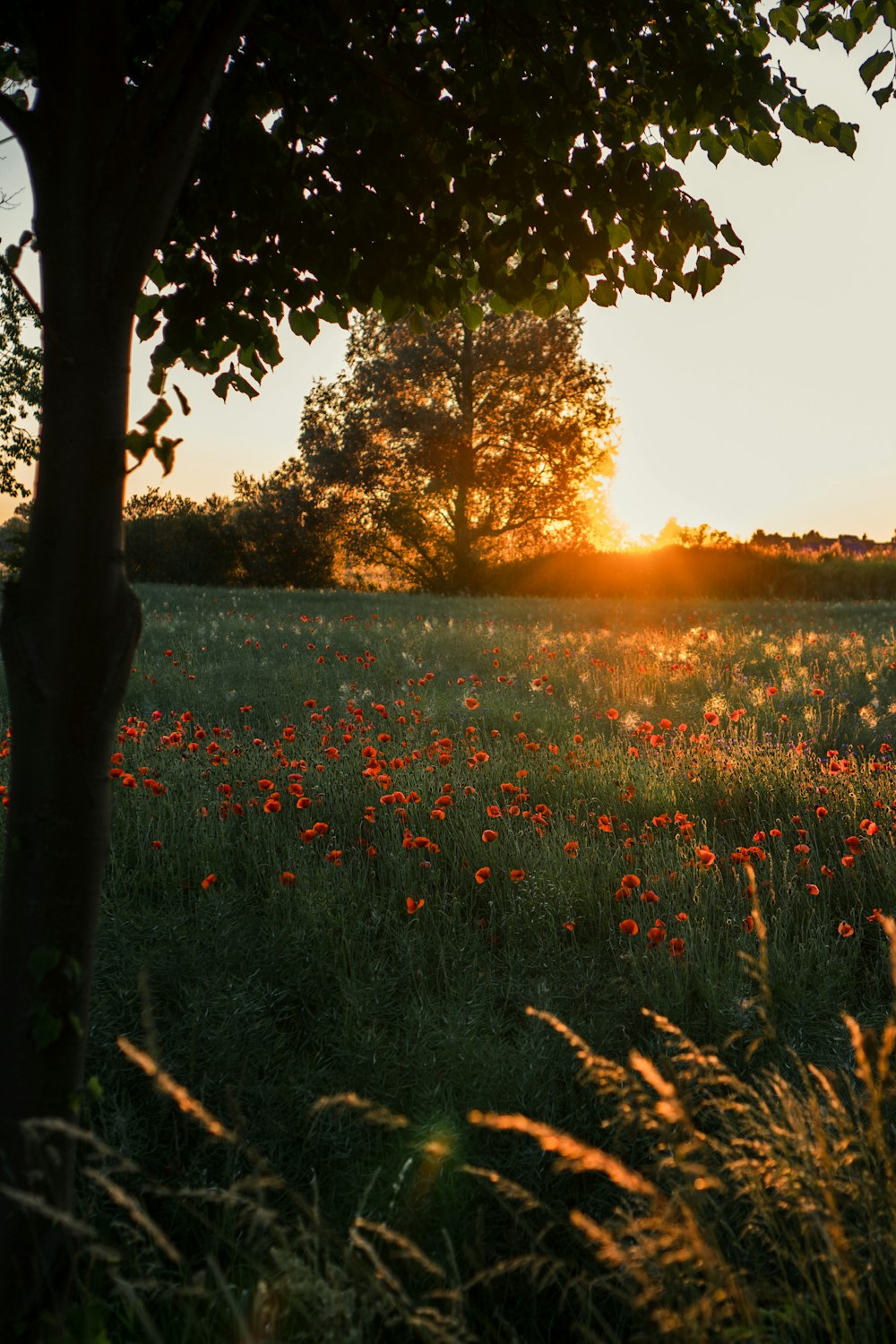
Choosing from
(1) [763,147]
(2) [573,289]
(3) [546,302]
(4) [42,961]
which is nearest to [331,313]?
(3) [546,302]

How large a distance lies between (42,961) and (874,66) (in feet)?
12.6

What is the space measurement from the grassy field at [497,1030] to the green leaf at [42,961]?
27 centimetres

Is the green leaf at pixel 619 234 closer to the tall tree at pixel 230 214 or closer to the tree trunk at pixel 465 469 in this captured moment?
the tall tree at pixel 230 214

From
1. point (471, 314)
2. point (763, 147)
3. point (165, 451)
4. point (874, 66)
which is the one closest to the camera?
point (165, 451)

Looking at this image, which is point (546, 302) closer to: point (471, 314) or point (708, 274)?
point (471, 314)

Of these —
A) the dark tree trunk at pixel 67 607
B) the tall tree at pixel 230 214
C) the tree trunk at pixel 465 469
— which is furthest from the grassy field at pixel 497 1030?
the tree trunk at pixel 465 469

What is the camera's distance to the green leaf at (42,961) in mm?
1751

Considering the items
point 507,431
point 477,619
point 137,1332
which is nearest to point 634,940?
point 137,1332

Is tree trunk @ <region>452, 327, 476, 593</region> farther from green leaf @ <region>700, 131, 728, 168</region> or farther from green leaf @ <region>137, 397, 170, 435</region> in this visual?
Answer: green leaf @ <region>137, 397, 170, 435</region>

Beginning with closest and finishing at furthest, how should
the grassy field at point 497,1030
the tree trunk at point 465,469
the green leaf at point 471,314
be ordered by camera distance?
1. the grassy field at point 497,1030
2. the green leaf at point 471,314
3. the tree trunk at point 465,469

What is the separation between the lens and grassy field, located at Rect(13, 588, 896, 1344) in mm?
1722

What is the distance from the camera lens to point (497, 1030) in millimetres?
2801

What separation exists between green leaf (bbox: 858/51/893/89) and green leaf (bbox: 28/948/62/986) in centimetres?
376

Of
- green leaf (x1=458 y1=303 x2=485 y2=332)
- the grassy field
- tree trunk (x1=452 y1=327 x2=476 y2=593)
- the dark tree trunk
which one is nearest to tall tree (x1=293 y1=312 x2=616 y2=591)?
tree trunk (x1=452 y1=327 x2=476 y2=593)
